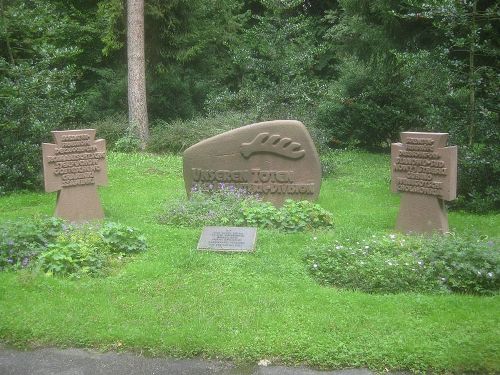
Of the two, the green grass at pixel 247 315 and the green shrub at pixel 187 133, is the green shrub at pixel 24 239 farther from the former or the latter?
the green shrub at pixel 187 133

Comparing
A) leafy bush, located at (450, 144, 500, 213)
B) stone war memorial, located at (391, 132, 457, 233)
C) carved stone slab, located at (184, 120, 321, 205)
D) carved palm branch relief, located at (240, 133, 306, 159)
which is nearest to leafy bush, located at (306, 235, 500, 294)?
stone war memorial, located at (391, 132, 457, 233)

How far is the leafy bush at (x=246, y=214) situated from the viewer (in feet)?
31.5

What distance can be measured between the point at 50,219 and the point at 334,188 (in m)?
6.85

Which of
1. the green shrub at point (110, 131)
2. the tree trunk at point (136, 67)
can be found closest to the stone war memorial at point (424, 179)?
the tree trunk at point (136, 67)

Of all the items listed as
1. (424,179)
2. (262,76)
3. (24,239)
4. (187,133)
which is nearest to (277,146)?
(424,179)

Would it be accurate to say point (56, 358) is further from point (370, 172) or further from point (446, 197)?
point (370, 172)

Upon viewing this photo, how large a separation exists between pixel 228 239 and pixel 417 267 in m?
2.61

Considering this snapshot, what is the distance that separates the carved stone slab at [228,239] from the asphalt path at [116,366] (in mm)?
2891

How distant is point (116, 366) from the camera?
5453 mm

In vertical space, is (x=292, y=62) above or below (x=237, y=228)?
above

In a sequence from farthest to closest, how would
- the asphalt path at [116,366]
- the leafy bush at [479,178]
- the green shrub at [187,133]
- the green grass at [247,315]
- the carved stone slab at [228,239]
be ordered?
the green shrub at [187,133]
the leafy bush at [479,178]
the carved stone slab at [228,239]
the green grass at [247,315]
the asphalt path at [116,366]

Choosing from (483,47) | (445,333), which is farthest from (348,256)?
(483,47)

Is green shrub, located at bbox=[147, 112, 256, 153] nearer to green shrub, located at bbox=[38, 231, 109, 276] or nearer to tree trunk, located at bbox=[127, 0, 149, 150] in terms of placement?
tree trunk, located at bbox=[127, 0, 149, 150]

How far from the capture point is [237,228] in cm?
890
